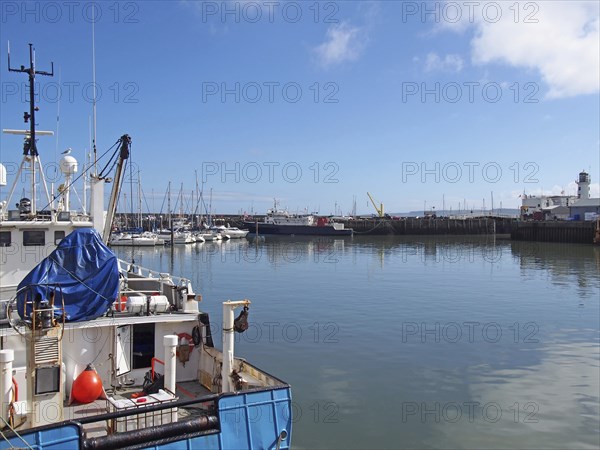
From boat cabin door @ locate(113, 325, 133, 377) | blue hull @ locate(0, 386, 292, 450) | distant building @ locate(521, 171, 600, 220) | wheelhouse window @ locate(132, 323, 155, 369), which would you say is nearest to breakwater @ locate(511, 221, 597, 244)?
distant building @ locate(521, 171, 600, 220)

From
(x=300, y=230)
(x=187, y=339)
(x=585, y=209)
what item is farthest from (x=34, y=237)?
(x=585, y=209)

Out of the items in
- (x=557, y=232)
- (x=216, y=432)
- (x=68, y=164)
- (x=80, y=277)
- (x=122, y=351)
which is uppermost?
(x=68, y=164)

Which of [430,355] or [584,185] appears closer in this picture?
[430,355]

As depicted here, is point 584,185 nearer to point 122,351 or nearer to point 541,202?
point 541,202

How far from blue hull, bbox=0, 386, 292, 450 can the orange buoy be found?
114 inches

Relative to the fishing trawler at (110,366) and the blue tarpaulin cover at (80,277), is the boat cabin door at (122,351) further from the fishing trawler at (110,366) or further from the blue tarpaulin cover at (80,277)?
the blue tarpaulin cover at (80,277)

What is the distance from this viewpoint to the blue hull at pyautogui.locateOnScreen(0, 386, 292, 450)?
24.3 ft

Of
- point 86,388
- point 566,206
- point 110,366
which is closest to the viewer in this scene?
point 86,388

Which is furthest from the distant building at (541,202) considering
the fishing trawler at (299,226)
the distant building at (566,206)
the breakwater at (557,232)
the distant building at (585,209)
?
the fishing trawler at (299,226)

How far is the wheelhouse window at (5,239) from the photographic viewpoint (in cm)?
1483

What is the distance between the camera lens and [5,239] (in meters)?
14.9

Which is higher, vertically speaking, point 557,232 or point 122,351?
point 557,232

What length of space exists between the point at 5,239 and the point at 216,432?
1018cm

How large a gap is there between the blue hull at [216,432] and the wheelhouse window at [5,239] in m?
9.03
